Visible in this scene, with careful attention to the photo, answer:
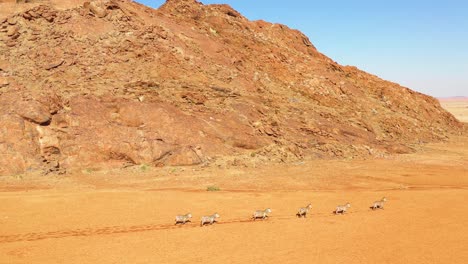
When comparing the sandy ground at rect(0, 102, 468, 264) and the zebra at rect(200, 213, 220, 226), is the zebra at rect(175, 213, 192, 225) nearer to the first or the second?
the sandy ground at rect(0, 102, 468, 264)

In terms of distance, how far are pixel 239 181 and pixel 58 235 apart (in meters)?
11.9

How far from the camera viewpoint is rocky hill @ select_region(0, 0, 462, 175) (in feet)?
83.5

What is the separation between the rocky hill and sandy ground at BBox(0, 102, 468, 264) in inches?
117

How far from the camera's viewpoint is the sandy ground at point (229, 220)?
10781 mm

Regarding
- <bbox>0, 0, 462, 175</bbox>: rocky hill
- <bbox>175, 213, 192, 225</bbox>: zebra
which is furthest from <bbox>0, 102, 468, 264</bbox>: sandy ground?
<bbox>0, 0, 462, 175</bbox>: rocky hill

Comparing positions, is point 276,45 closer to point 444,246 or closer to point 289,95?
point 289,95

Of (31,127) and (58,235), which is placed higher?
(31,127)

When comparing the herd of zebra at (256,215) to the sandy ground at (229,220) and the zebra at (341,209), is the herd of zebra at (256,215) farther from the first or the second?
the sandy ground at (229,220)

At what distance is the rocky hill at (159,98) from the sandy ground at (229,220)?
2961 mm

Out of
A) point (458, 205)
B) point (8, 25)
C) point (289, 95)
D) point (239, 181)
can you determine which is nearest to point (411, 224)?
point (458, 205)

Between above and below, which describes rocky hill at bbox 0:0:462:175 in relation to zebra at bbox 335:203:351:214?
above

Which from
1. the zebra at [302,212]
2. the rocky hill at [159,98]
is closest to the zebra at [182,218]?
the zebra at [302,212]

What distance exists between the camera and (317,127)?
113ft

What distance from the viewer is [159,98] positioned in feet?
100
